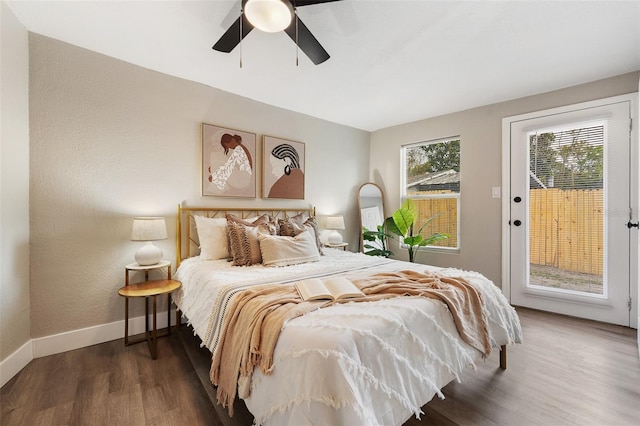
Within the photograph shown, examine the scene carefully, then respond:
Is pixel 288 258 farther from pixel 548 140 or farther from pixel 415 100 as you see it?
pixel 548 140

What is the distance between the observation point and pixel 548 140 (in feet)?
10.3

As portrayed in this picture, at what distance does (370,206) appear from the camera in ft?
15.1

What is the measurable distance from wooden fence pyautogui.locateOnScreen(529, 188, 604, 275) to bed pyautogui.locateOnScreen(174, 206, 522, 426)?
169cm

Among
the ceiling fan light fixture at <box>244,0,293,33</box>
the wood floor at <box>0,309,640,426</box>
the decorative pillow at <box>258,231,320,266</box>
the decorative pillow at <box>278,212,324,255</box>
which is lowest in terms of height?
the wood floor at <box>0,309,640,426</box>

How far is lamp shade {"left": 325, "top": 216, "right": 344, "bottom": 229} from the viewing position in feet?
12.8

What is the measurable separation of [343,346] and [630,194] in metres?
3.41

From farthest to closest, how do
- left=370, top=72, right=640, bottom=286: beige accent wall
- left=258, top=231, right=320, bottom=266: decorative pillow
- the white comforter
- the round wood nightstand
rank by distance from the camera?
1. left=370, top=72, right=640, bottom=286: beige accent wall
2. left=258, top=231, right=320, bottom=266: decorative pillow
3. the round wood nightstand
4. the white comforter

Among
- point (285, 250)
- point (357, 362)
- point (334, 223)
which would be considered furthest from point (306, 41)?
point (334, 223)

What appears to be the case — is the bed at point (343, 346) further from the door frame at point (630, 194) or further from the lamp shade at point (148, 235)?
the door frame at point (630, 194)

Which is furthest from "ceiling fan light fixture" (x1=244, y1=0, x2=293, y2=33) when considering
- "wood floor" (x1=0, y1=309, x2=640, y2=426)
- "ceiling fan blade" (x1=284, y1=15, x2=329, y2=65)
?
"wood floor" (x1=0, y1=309, x2=640, y2=426)

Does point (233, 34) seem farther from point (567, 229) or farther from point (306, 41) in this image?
point (567, 229)

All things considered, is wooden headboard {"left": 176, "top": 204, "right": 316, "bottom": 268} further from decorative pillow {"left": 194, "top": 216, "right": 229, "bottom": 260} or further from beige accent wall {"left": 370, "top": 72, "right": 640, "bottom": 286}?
beige accent wall {"left": 370, "top": 72, "right": 640, "bottom": 286}

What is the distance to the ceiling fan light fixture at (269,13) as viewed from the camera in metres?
1.45

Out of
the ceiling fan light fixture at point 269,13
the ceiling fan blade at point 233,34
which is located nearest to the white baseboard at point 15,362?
the ceiling fan blade at point 233,34
